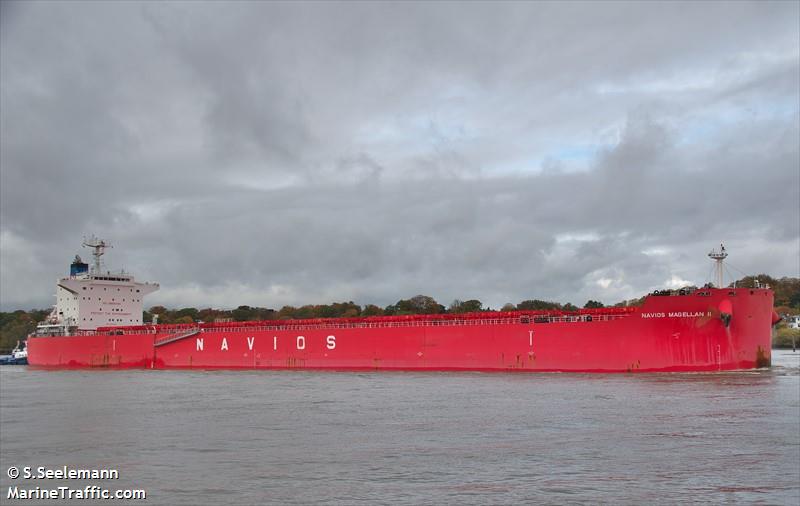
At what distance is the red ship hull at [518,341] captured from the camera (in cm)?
2316

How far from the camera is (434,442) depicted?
1238cm

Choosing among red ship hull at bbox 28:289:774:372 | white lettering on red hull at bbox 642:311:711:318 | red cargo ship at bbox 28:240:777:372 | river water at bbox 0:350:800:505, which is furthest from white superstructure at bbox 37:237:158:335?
white lettering on red hull at bbox 642:311:711:318

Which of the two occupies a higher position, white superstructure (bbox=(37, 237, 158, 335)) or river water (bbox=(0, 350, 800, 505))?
white superstructure (bbox=(37, 237, 158, 335))

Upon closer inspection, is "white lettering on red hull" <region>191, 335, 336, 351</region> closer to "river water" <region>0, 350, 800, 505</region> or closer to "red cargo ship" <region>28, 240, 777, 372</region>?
"red cargo ship" <region>28, 240, 777, 372</region>

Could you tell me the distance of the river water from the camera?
9273 millimetres

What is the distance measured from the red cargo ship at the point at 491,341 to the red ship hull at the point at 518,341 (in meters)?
0.04

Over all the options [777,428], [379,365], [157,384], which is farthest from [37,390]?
[777,428]

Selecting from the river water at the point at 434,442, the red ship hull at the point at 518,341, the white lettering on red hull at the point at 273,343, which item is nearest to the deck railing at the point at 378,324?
the red ship hull at the point at 518,341

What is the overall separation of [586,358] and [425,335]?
6413 mm

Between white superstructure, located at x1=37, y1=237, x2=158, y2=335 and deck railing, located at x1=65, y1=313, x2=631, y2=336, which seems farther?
white superstructure, located at x1=37, y1=237, x2=158, y2=335

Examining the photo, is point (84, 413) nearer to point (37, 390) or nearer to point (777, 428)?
point (37, 390)

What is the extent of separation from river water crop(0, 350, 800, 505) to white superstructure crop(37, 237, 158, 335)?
22546mm

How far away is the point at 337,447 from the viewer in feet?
39.7

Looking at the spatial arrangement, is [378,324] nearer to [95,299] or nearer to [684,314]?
[684,314]
